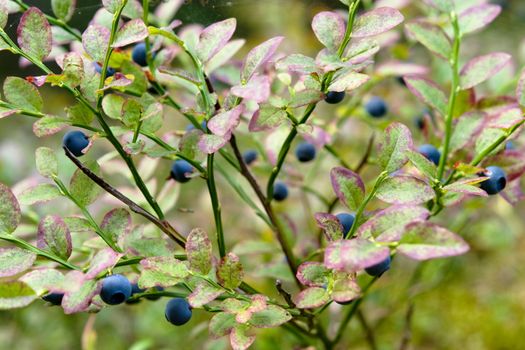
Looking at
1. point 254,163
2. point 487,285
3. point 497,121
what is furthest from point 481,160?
point 487,285

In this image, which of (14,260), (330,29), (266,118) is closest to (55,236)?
(14,260)

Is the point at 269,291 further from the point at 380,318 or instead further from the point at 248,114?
the point at 248,114

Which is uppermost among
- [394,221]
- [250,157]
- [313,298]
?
[394,221]

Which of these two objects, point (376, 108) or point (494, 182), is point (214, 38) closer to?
point (494, 182)

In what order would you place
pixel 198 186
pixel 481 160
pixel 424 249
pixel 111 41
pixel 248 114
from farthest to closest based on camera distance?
pixel 198 186 < pixel 248 114 < pixel 481 160 < pixel 111 41 < pixel 424 249

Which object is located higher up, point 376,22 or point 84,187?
point 376,22

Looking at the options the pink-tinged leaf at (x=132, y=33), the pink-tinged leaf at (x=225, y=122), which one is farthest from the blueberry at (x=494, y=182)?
the pink-tinged leaf at (x=132, y=33)
